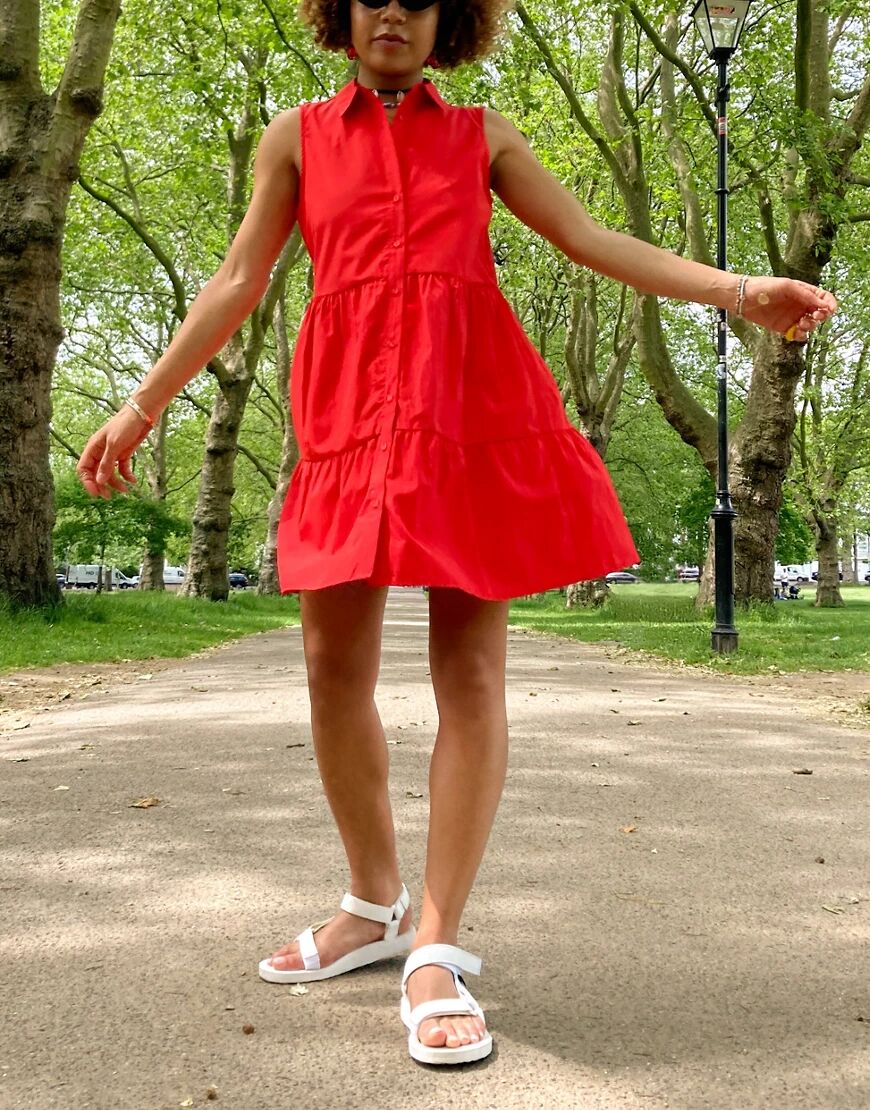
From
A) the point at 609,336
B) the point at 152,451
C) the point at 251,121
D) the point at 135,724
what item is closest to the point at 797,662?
the point at 135,724

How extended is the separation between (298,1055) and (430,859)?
1.50 feet

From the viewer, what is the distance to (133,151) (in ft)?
85.3

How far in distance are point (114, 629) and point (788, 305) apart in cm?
1083

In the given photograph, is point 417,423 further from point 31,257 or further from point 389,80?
point 31,257

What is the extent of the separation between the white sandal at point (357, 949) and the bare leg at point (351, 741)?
0.01 metres

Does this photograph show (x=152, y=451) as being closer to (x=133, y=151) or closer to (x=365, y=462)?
(x=133, y=151)

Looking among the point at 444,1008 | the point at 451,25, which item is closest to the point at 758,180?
the point at 451,25

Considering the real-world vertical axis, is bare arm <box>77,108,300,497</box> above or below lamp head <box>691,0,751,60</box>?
below

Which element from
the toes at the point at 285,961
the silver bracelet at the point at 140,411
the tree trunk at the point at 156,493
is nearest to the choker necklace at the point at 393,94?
the silver bracelet at the point at 140,411

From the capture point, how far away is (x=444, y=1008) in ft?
7.25

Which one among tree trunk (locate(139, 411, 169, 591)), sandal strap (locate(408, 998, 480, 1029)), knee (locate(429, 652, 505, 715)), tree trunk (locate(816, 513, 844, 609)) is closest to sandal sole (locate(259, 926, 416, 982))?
sandal strap (locate(408, 998, 480, 1029))

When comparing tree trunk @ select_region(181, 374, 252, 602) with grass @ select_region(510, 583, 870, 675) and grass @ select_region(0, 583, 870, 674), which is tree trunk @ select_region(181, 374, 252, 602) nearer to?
grass @ select_region(0, 583, 870, 674)

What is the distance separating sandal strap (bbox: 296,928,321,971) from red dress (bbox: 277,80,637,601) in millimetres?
822

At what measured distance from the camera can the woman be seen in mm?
2344
